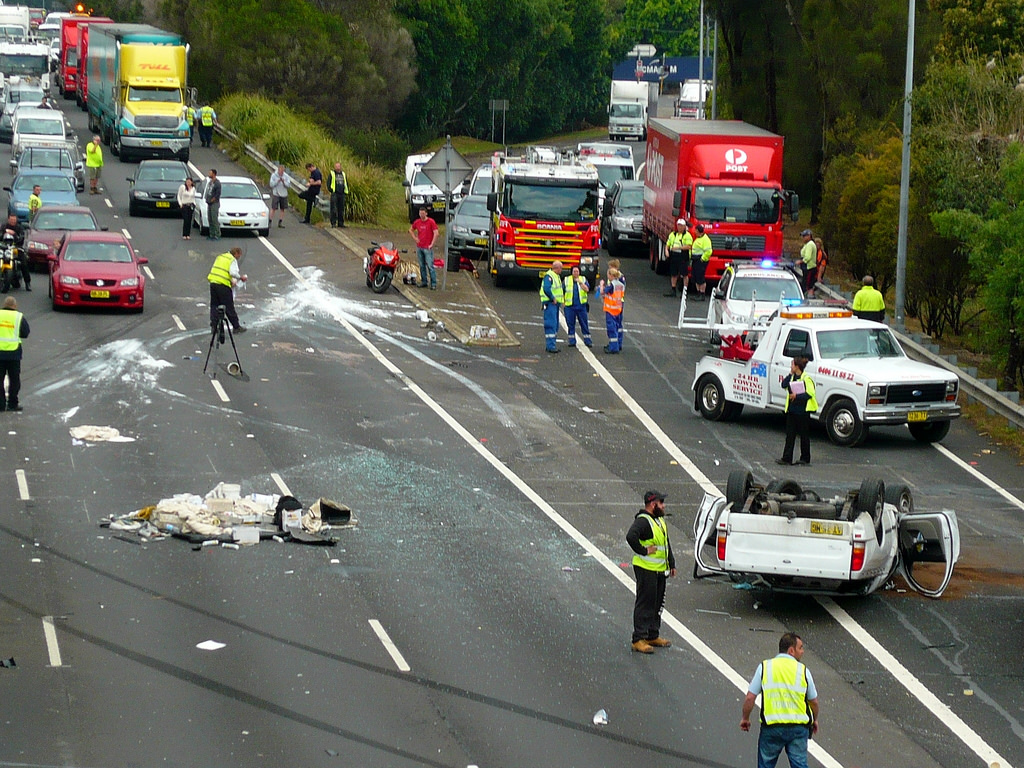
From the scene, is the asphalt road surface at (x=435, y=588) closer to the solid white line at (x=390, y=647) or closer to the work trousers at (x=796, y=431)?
the solid white line at (x=390, y=647)

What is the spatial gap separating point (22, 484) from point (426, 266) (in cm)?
1672

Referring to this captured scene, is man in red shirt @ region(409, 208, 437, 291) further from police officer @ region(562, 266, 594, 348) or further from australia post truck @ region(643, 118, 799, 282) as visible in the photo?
australia post truck @ region(643, 118, 799, 282)

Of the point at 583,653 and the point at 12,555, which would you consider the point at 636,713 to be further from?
the point at 12,555

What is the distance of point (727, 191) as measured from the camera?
36.6 m

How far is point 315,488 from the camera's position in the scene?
64.3ft

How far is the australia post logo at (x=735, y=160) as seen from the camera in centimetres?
3709

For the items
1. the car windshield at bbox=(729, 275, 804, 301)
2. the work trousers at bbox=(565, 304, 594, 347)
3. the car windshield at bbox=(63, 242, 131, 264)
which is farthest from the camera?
the car windshield at bbox=(63, 242, 131, 264)

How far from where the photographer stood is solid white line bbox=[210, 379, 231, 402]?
79.9 feet

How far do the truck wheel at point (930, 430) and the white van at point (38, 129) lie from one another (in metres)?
34.4

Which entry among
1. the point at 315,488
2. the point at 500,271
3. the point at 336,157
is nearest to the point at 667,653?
the point at 315,488

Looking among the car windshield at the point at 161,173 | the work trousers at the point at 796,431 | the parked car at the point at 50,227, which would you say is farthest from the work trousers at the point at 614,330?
the car windshield at the point at 161,173

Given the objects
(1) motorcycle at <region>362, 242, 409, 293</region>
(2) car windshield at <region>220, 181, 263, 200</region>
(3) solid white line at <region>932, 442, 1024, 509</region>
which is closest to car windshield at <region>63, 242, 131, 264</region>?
(1) motorcycle at <region>362, 242, 409, 293</region>

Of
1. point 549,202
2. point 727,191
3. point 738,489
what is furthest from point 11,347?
point 727,191

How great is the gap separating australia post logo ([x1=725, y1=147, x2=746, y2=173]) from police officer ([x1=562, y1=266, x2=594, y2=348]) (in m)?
8.69
